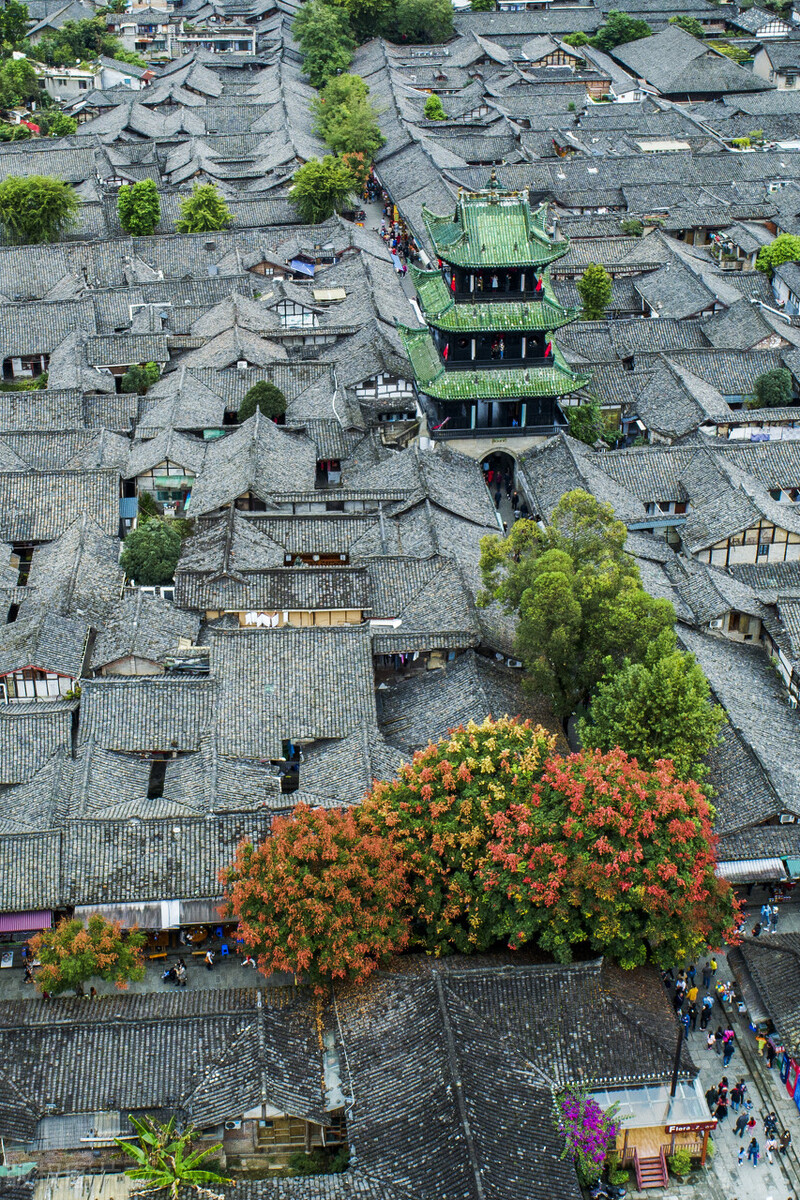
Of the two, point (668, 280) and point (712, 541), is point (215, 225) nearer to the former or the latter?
point (668, 280)

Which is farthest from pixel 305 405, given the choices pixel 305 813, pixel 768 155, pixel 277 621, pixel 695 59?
pixel 695 59

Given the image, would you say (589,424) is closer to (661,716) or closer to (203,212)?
(661,716)

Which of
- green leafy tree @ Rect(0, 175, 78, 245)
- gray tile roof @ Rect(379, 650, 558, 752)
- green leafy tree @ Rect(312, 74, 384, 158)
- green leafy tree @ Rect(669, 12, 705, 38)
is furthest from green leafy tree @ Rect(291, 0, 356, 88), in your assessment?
gray tile roof @ Rect(379, 650, 558, 752)

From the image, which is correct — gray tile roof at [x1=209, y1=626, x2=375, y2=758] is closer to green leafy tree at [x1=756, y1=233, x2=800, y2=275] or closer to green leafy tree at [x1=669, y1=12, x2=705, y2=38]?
green leafy tree at [x1=756, y1=233, x2=800, y2=275]

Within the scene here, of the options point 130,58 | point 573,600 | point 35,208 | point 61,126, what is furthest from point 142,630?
point 130,58

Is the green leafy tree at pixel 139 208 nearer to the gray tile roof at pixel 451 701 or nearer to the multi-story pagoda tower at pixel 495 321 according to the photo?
the multi-story pagoda tower at pixel 495 321
